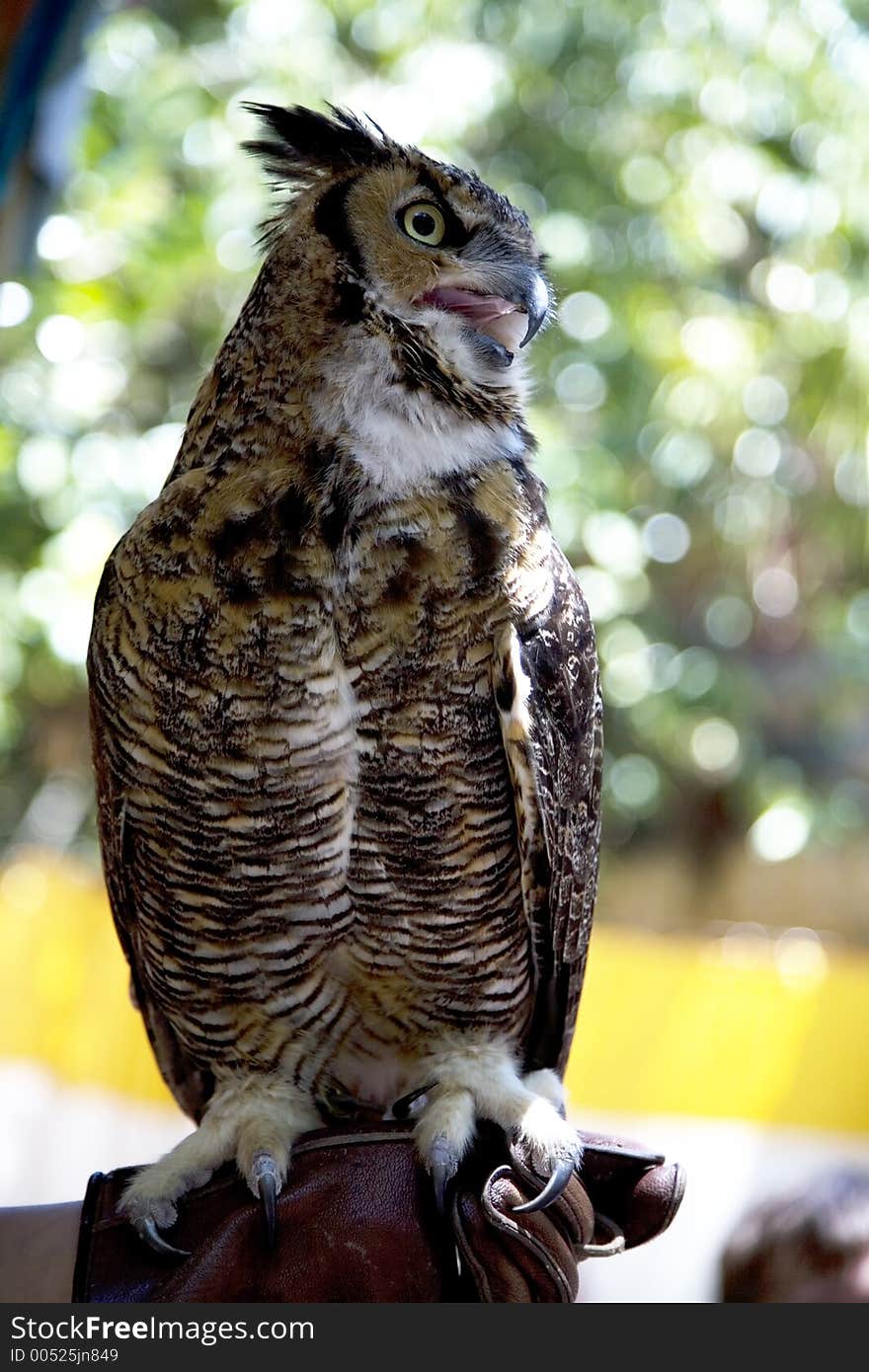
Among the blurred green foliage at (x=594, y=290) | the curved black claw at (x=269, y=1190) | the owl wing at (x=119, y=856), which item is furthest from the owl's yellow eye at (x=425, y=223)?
the blurred green foliage at (x=594, y=290)

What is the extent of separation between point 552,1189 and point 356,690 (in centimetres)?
69

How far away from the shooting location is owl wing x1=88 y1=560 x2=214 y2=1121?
1.82 meters

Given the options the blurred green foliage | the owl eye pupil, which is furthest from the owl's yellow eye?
the blurred green foliage

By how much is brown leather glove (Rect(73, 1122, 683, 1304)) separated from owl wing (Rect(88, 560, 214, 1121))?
1.15ft

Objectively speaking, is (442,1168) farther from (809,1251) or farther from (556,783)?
(809,1251)

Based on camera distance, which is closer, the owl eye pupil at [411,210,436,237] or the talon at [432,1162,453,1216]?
the talon at [432,1162,453,1216]

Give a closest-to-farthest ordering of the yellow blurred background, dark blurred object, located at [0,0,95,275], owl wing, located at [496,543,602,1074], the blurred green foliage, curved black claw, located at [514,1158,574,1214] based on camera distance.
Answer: curved black claw, located at [514,1158,574,1214], owl wing, located at [496,543,602,1074], dark blurred object, located at [0,0,95,275], the blurred green foliage, the yellow blurred background

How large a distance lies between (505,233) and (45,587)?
2459 millimetres

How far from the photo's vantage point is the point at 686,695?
6.52 meters

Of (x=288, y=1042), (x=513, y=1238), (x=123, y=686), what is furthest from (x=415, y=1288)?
(x=123, y=686)

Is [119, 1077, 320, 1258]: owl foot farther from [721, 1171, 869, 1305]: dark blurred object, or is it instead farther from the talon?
[721, 1171, 869, 1305]: dark blurred object

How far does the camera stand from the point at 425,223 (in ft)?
5.99

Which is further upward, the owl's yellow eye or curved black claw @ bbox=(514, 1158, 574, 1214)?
the owl's yellow eye

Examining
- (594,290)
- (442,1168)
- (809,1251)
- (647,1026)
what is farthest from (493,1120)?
(594,290)
